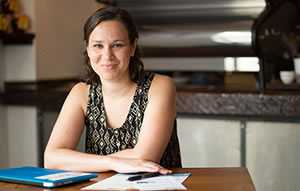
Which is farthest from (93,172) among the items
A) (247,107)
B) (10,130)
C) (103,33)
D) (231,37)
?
(10,130)

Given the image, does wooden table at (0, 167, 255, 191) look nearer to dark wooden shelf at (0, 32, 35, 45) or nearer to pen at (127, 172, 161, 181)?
pen at (127, 172, 161, 181)

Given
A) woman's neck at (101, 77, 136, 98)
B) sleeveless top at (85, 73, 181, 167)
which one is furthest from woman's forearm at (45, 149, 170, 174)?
woman's neck at (101, 77, 136, 98)

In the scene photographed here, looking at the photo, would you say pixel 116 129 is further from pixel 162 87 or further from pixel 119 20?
pixel 119 20

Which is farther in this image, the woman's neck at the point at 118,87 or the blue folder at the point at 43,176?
the woman's neck at the point at 118,87

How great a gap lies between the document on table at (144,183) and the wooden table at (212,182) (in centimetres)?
3

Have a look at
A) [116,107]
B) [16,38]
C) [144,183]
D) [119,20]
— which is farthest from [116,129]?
[16,38]

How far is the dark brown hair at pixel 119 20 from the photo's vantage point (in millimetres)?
2006

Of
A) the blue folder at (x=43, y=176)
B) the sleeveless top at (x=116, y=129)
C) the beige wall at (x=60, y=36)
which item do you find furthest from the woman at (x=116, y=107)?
the beige wall at (x=60, y=36)

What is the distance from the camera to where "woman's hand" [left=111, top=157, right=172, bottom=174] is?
1719mm

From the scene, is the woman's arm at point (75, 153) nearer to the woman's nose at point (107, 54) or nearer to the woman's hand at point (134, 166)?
the woman's hand at point (134, 166)

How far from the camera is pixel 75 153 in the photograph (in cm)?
189

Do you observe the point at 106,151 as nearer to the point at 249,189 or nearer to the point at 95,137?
the point at 95,137

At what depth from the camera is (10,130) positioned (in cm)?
360

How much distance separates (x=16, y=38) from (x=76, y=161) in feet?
5.99
